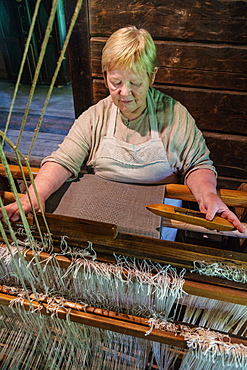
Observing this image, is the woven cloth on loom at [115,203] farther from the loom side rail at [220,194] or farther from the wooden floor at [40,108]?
the wooden floor at [40,108]

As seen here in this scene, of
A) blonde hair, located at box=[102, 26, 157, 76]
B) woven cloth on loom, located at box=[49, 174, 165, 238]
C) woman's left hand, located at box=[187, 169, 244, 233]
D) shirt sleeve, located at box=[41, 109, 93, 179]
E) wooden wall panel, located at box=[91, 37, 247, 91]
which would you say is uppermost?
blonde hair, located at box=[102, 26, 157, 76]

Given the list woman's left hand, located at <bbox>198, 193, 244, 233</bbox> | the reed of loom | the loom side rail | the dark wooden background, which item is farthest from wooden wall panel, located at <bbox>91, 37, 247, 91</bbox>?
the reed of loom

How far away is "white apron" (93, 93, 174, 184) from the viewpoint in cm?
117

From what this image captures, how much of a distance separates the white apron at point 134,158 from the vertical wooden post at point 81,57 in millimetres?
645

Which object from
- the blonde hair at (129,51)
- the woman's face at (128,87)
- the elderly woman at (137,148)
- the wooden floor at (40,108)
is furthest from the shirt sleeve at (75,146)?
the wooden floor at (40,108)

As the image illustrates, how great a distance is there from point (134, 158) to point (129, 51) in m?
0.44

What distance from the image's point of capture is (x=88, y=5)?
1.45 meters

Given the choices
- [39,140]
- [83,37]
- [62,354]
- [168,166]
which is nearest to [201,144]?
[168,166]

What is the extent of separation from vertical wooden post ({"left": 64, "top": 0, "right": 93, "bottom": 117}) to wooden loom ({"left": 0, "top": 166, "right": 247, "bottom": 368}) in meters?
1.23

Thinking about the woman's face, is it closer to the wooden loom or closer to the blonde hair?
the blonde hair

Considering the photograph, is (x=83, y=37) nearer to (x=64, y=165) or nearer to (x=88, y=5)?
(x=88, y=5)

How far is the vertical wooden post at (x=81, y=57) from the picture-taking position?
1491 millimetres

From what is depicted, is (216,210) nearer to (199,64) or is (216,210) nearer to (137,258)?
(137,258)

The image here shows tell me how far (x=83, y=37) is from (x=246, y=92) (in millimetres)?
1030
